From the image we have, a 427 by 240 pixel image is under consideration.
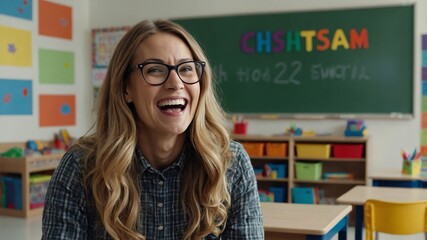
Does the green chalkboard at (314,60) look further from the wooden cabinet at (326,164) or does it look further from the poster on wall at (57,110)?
the poster on wall at (57,110)

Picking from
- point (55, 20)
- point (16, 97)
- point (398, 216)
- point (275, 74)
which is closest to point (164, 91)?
point (398, 216)

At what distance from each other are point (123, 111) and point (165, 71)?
16 centimetres

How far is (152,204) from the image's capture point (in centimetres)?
159

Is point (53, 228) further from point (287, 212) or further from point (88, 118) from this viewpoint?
point (88, 118)

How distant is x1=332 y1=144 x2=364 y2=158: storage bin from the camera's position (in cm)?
564

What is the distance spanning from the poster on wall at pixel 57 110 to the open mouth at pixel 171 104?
5.29 meters

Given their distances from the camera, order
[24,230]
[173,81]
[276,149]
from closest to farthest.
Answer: [173,81]
[24,230]
[276,149]

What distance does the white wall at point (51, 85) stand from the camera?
6.14 meters

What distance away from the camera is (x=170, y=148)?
1.63 m

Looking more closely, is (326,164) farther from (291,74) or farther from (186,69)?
(186,69)

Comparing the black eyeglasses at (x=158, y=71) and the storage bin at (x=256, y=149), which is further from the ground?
the black eyeglasses at (x=158, y=71)

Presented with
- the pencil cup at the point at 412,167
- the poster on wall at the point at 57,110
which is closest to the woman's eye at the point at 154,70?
the pencil cup at the point at 412,167

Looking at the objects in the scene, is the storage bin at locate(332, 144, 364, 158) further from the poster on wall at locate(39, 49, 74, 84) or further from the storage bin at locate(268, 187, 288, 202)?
the poster on wall at locate(39, 49, 74, 84)

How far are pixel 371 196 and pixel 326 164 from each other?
7.95 ft
